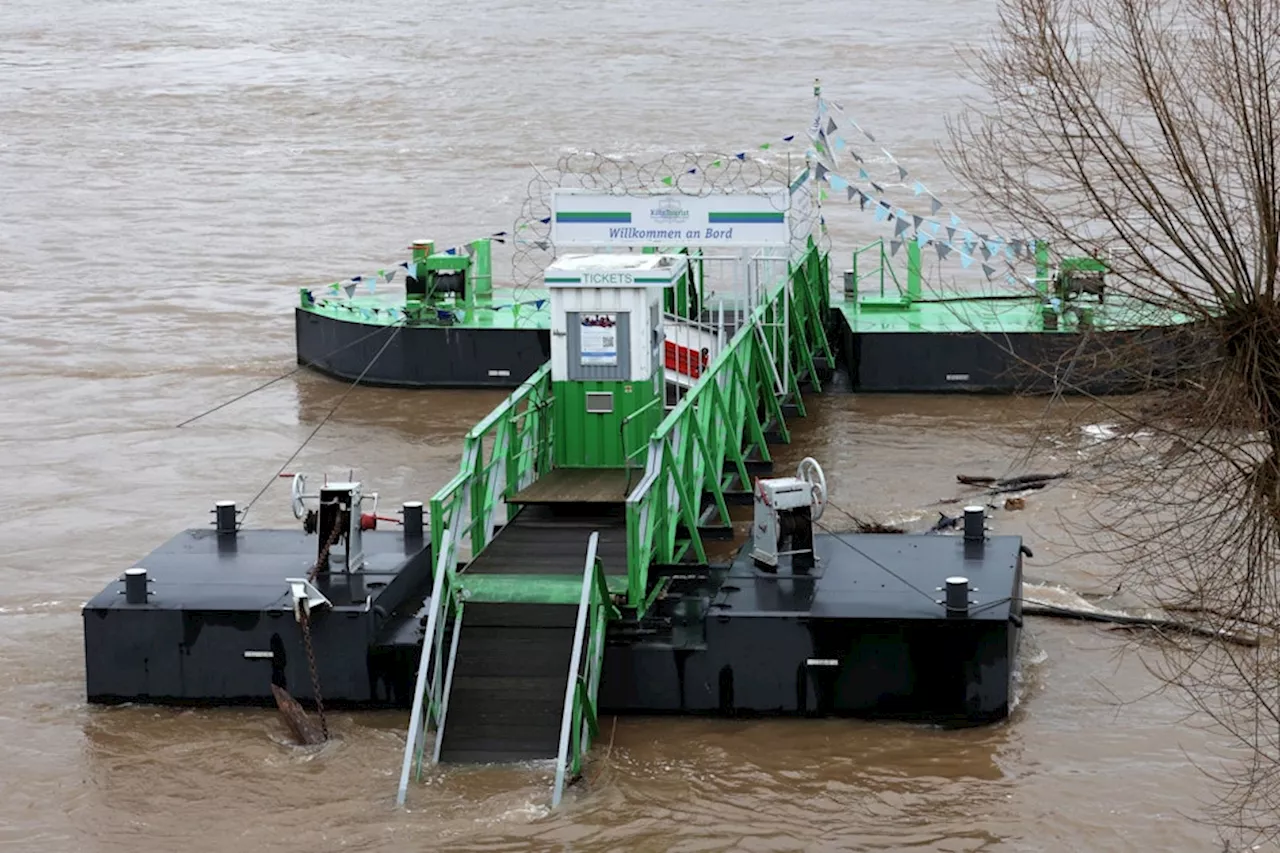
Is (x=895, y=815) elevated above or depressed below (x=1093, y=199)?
below

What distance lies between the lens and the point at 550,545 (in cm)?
1825

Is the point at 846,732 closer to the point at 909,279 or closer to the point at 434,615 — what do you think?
the point at 434,615

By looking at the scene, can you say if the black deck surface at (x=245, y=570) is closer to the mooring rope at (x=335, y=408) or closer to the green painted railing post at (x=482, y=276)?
the mooring rope at (x=335, y=408)

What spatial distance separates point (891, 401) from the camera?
2938 centimetres

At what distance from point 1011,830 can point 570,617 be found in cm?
348

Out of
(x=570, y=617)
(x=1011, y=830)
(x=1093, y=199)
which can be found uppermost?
(x=1093, y=199)

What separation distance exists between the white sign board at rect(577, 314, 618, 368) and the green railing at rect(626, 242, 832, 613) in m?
0.75

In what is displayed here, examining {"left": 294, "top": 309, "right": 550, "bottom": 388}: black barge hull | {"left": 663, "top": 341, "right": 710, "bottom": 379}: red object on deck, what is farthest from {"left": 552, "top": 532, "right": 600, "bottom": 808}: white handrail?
{"left": 294, "top": 309, "right": 550, "bottom": 388}: black barge hull

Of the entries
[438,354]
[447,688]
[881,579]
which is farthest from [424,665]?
[438,354]

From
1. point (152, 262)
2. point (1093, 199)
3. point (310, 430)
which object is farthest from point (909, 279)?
point (1093, 199)

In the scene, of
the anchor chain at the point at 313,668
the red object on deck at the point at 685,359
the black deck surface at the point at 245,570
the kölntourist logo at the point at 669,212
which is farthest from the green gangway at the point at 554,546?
the kölntourist logo at the point at 669,212

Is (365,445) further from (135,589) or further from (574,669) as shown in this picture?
(574,669)

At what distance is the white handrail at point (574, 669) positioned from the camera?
15.6 m

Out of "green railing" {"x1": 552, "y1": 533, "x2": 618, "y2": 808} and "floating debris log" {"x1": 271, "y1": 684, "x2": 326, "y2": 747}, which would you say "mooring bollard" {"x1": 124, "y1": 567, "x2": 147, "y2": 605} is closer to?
"floating debris log" {"x1": 271, "y1": 684, "x2": 326, "y2": 747}
